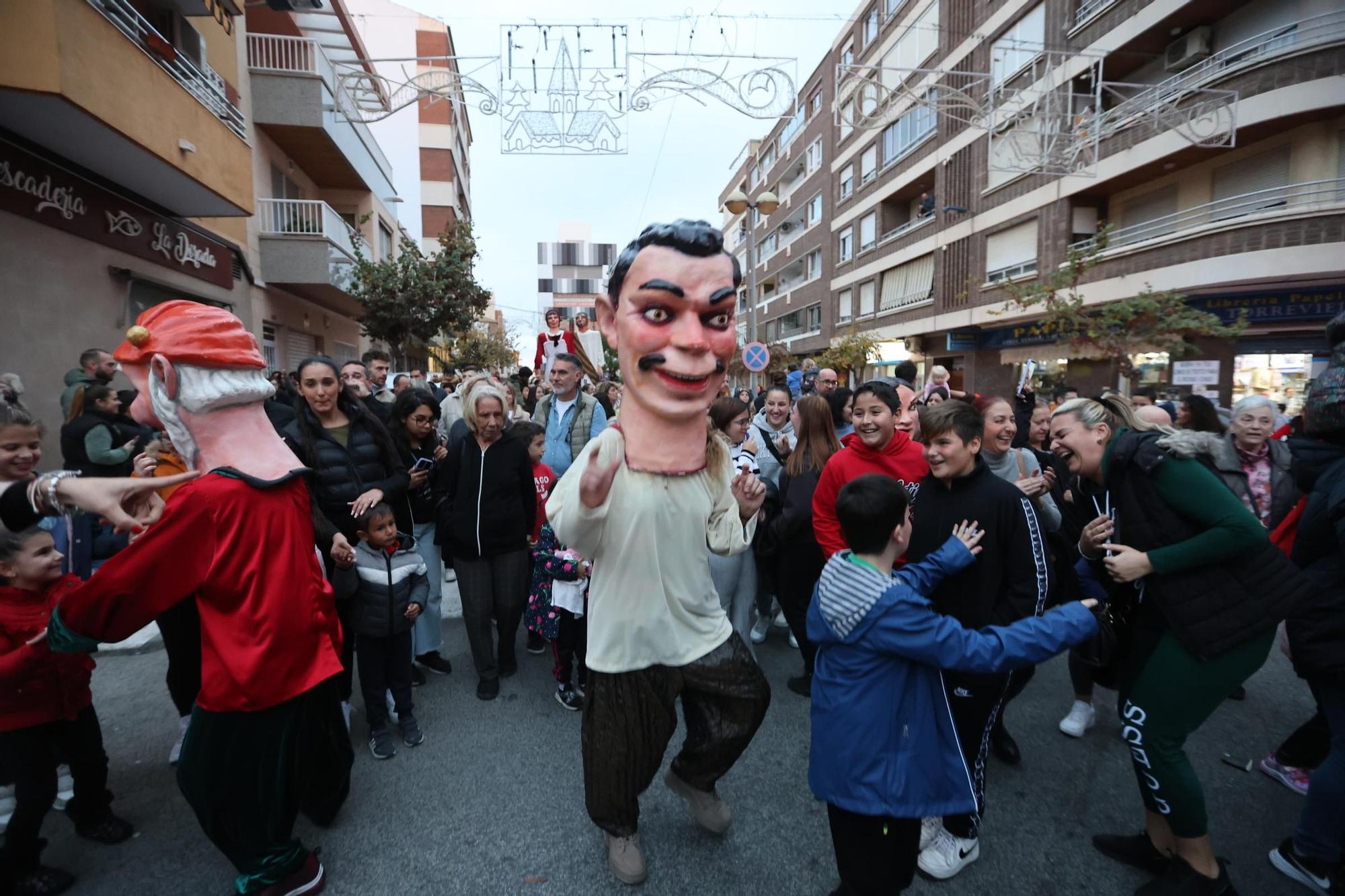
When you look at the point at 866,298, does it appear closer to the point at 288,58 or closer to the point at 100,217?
the point at 288,58

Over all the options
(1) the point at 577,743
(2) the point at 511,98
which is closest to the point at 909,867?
(1) the point at 577,743

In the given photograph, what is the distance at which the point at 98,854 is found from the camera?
2639 millimetres

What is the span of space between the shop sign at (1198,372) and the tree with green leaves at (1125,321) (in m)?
0.41

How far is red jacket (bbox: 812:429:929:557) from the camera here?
3344 mm

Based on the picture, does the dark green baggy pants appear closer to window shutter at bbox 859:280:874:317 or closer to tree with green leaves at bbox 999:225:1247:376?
tree with green leaves at bbox 999:225:1247:376

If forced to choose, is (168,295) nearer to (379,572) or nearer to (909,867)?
(379,572)

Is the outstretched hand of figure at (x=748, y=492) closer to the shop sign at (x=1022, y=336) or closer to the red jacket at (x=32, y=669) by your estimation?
the red jacket at (x=32, y=669)

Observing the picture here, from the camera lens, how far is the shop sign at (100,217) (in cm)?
624

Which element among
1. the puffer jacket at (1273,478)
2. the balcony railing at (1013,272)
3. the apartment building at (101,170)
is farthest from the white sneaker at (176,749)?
the balcony railing at (1013,272)

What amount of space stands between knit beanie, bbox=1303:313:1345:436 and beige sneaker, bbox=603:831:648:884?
3080mm

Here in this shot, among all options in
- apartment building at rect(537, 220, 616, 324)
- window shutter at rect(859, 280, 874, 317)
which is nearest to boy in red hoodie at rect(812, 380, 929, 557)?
window shutter at rect(859, 280, 874, 317)

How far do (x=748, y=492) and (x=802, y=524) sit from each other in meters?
1.53

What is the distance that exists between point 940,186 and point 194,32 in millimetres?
18423

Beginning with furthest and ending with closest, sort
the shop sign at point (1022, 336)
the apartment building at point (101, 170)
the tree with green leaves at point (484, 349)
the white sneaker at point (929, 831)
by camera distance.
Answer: the tree with green leaves at point (484, 349) < the shop sign at point (1022, 336) < the apartment building at point (101, 170) < the white sneaker at point (929, 831)
